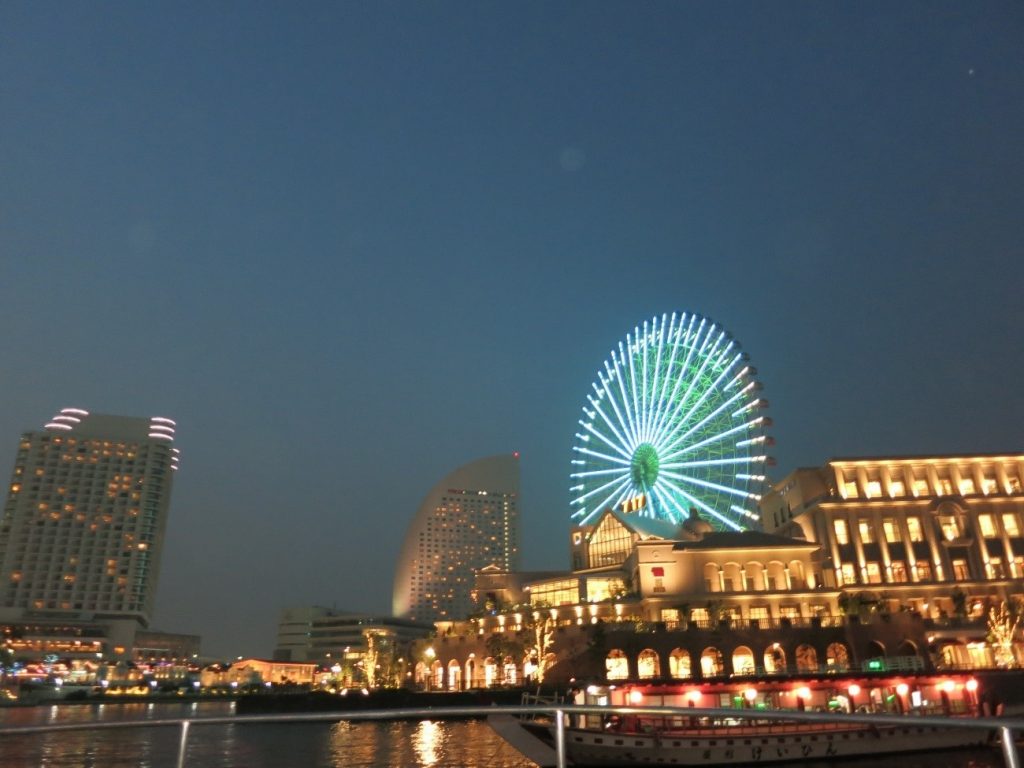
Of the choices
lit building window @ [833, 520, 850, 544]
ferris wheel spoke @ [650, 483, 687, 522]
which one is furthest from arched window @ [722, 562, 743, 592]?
lit building window @ [833, 520, 850, 544]

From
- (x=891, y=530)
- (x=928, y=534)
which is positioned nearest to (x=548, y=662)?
(x=891, y=530)

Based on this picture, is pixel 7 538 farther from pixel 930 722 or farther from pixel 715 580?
pixel 930 722

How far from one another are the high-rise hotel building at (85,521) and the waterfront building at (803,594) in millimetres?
101753

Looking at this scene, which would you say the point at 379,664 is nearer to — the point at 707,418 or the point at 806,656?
the point at 707,418

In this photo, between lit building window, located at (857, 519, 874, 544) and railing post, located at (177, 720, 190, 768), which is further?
lit building window, located at (857, 519, 874, 544)

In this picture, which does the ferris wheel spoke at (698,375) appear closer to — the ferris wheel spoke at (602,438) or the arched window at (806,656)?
the ferris wheel spoke at (602,438)

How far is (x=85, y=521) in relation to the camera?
168 meters

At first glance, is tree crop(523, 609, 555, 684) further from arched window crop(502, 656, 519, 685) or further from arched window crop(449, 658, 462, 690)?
arched window crop(449, 658, 462, 690)

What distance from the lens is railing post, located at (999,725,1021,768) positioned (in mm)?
4832

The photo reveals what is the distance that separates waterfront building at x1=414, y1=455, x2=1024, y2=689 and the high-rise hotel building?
10175 centimetres

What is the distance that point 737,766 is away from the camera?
3781cm

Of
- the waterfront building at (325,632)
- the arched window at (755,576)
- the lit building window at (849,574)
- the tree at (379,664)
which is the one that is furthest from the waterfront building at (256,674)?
the lit building window at (849,574)

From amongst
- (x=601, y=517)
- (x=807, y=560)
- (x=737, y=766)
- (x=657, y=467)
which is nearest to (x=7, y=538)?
(x=601, y=517)

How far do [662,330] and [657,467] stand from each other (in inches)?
600
